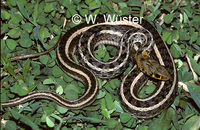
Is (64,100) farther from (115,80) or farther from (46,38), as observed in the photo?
(46,38)

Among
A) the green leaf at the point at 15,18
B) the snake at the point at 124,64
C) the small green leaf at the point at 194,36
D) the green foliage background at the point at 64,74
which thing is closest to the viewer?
the green foliage background at the point at 64,74

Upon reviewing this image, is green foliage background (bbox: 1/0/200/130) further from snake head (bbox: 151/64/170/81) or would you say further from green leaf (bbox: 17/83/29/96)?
snake head (bbox: 151/64/170/81)

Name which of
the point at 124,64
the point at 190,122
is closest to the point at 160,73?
the point at 124,64

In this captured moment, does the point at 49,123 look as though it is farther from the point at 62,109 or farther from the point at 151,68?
the point at 151,68

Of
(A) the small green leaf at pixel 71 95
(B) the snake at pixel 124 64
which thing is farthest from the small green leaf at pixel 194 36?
(A) the small green leaf at pixel 71 95

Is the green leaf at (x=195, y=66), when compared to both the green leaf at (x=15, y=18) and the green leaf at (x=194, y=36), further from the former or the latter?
the green leaf at (x=15, y=18)
